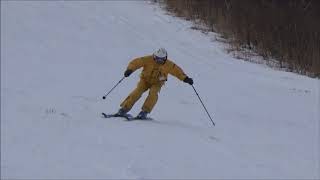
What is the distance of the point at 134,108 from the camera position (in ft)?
35.2

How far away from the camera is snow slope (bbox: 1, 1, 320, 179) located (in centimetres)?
707

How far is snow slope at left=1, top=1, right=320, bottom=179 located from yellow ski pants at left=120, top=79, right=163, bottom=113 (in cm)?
28

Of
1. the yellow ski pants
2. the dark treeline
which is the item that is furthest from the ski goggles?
the dark treeline

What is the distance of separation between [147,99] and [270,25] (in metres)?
9.19

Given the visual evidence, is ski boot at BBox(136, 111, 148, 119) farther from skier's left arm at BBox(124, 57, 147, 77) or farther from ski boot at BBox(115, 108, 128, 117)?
skier's left arm at BBox(124, 57, 147, 77)

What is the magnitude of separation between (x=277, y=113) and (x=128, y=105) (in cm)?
297

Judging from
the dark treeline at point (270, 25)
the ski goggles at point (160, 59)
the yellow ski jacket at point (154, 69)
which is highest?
the ski goggles at point (160, 59)

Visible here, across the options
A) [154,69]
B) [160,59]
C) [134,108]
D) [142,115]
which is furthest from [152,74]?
[134,108]

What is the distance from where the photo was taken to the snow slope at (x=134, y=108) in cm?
707

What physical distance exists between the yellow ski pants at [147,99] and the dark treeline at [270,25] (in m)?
6.36

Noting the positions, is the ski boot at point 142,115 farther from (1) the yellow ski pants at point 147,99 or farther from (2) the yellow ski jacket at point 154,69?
(2) the yellow ski jacket at point 154,69

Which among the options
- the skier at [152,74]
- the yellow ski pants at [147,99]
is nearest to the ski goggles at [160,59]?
the skier at [152,74]

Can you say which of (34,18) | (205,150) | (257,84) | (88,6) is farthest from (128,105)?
(88,6)

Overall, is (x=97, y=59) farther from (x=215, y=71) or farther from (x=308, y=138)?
(x=308, y=138)
